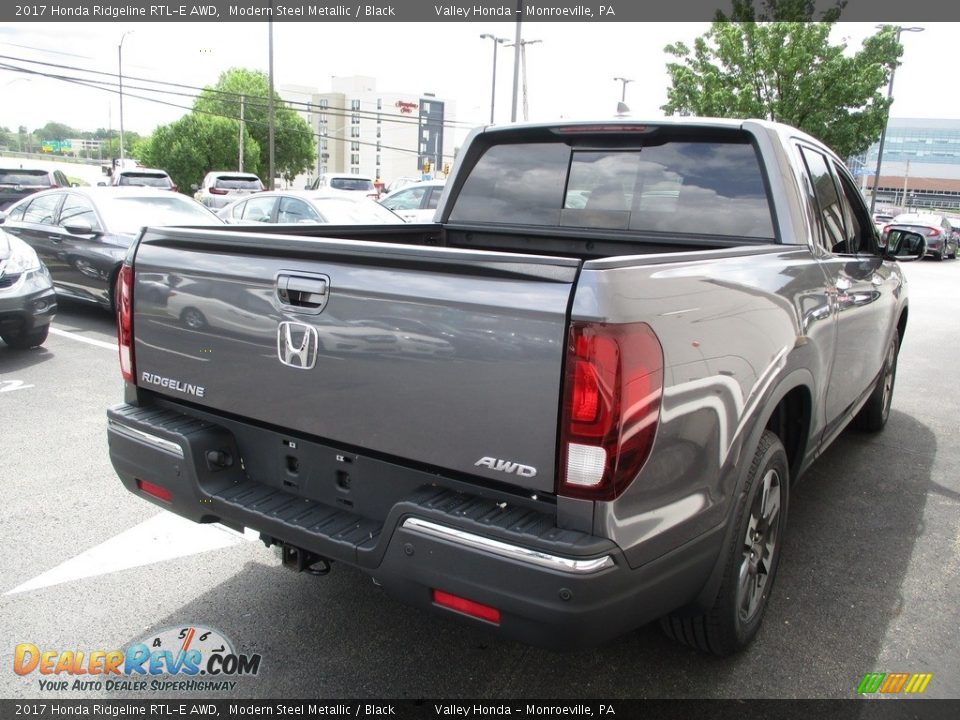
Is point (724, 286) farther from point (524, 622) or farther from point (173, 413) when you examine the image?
point (173, 413)

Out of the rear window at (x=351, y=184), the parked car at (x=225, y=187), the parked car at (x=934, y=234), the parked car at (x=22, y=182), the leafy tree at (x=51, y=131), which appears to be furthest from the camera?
→ the leafy tree at (x=51, y=131)

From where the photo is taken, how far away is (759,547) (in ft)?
9.93

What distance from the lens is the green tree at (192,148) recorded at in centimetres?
6356

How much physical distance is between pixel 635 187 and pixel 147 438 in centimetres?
247

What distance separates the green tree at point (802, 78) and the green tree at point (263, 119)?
2101 inches

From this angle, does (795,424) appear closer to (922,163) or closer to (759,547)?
(759,547)

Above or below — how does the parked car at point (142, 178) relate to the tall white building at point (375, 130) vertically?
below

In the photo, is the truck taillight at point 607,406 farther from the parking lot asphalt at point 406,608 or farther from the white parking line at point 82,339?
the white parking line at point 82,339

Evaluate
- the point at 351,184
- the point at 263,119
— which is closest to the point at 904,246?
the point at 351,184

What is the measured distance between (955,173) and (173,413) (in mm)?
145565

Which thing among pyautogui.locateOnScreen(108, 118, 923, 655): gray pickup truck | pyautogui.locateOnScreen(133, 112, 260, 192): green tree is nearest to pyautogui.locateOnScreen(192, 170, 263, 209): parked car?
pyautogui.locateOnScreen(108, 118, 923, 655): gray pickup truck

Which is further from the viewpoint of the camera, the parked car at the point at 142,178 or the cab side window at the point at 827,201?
the parked car at the point at 142,178

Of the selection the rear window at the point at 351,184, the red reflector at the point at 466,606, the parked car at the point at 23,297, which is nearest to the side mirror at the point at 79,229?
the parked car at the point at 23,297

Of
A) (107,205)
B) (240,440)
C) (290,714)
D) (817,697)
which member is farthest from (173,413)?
(107,205)
